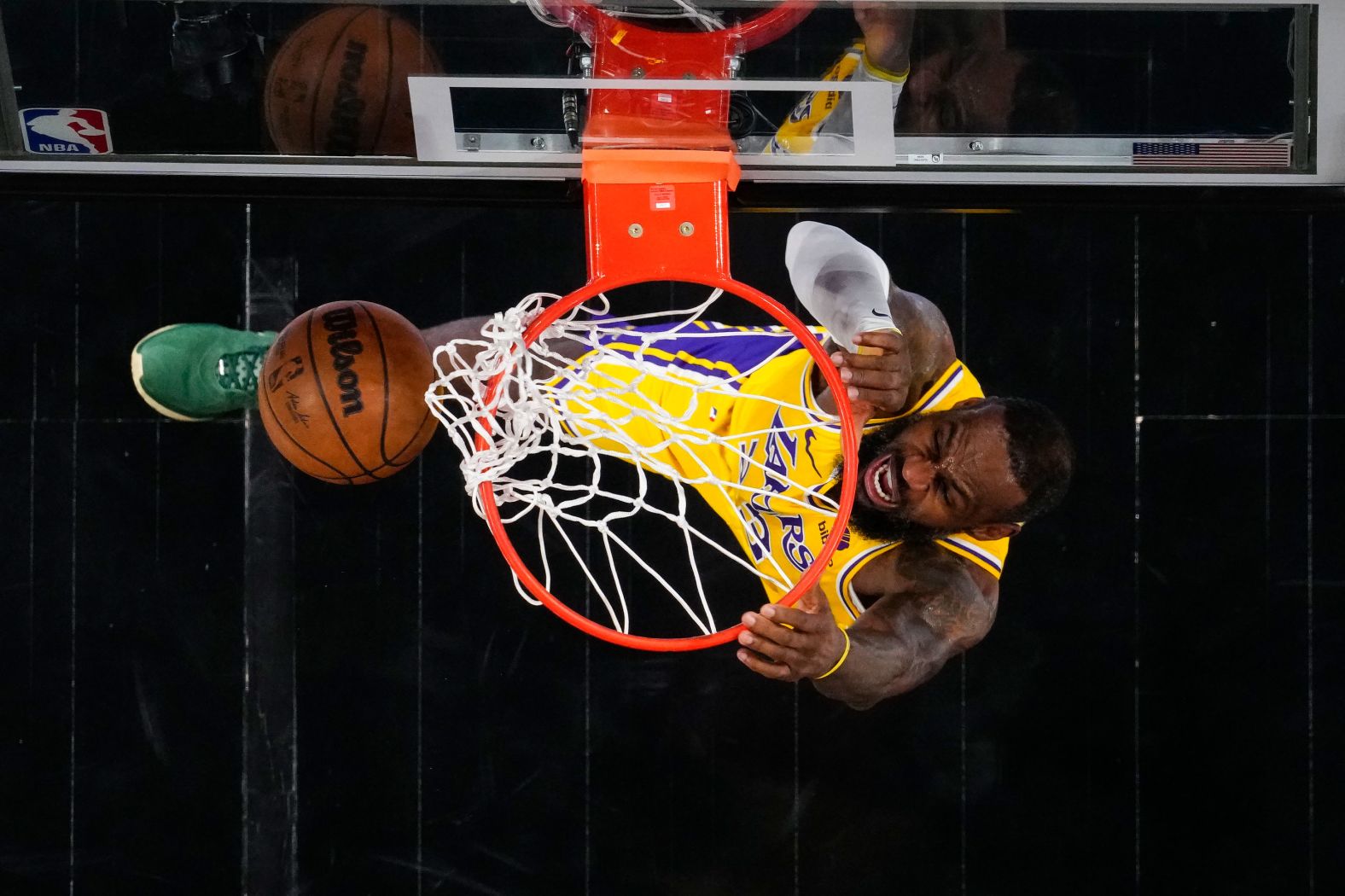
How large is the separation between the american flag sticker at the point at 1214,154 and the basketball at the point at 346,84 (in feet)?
3.31

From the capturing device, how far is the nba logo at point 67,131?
1659 millimetres

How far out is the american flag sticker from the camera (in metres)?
1.72

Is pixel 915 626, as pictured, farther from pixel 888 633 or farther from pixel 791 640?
pixel 791 640

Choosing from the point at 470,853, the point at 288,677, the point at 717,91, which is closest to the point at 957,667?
the point at 470,853

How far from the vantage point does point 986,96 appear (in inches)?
65.9

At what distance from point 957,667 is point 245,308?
192cm

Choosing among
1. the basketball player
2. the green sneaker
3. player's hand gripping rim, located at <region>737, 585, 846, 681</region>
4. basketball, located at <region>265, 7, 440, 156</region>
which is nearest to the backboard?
basketball, located at <region>265, 7, 440, 156</region>

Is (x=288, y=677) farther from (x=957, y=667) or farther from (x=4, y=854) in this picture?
(x=957, y=667)

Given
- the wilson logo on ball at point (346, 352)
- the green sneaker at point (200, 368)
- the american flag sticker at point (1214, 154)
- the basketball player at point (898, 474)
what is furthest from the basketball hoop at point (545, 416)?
the green sneaker at point (200, 368)

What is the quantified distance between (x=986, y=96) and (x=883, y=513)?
742 mm

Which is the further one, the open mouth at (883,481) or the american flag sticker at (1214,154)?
the open mouth at (883,481)

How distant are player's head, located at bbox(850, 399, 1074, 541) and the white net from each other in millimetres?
117

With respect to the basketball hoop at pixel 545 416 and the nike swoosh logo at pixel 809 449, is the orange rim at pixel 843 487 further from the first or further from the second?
the nike swoosh logo at pixel 809 449

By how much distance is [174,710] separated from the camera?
289 centimetres
